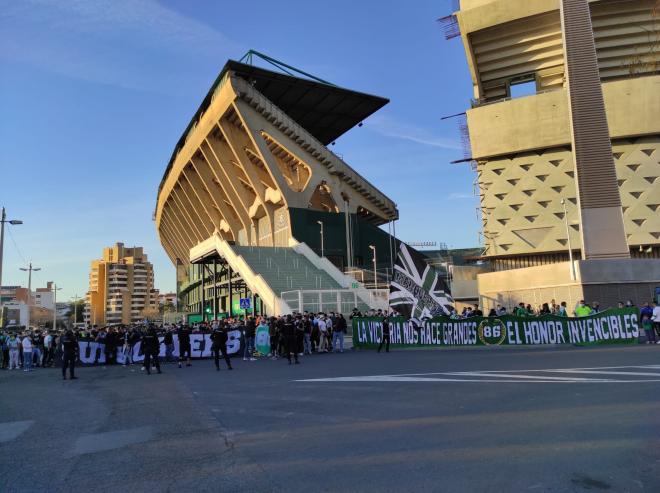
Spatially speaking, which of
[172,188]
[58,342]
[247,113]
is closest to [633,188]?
[247,113]

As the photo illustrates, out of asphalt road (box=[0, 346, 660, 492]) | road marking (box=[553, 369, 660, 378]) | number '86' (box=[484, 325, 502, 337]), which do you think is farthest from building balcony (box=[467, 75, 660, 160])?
road marking (box=[553, 369, 660, 378])

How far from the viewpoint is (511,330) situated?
20000mm

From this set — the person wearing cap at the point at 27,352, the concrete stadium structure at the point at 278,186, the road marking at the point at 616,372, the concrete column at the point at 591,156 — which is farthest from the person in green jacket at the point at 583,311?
the person wearing cap at the point at 27,352

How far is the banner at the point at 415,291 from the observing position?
20578 millimetres

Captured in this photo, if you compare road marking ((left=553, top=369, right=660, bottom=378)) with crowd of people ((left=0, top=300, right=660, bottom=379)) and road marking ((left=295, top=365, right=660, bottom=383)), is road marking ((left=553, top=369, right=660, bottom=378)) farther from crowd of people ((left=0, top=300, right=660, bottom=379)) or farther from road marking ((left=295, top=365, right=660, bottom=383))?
crowd of people ((left=0, top=300, right=660, bottom=379))

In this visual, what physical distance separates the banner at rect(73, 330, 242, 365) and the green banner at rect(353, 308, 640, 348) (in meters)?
5.41

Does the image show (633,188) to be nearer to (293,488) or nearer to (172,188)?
(293,488)

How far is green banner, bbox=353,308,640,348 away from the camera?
62.3ft

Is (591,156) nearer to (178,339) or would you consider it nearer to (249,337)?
(249,337)

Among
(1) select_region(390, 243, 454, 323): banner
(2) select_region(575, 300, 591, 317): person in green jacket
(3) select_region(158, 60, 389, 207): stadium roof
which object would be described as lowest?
(2) select_region(575, 300, 591, 317): person in green jacket

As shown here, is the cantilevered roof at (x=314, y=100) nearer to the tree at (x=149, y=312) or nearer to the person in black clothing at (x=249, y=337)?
the person in black clothing at (x=249, y=337)

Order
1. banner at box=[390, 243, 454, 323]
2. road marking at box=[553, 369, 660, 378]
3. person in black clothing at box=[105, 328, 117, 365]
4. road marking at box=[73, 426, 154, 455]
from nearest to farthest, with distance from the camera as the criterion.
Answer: road marking at box=[73, 426, 154, 455] → road marking at box=[553, 369, 660, 378] → banner at box=[390, 243, 454, 323] → person in black clothing at box=[105, 328, 117, 365]

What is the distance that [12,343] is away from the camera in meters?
21.2

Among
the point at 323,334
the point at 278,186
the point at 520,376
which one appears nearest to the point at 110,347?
the point at 323,334
